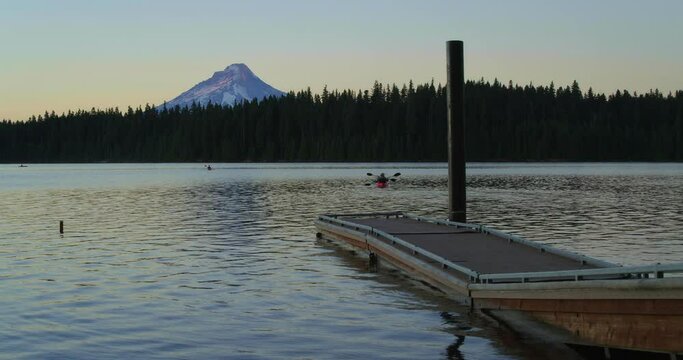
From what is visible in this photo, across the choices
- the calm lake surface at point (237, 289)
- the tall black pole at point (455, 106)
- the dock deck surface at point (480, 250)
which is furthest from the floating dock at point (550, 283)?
the tall black pole at point (455, 106)

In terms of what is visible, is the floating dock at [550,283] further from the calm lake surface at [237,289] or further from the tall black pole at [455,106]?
the tall black pole at [455,106]

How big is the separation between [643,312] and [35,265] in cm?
2021

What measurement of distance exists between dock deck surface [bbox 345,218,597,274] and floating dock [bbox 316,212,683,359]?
0.02 m

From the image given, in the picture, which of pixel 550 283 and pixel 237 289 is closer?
pixel 550 283

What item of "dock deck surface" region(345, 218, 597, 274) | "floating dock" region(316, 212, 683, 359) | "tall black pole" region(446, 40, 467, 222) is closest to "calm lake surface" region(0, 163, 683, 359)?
"floating dock" region(316, 212, 683, 359)

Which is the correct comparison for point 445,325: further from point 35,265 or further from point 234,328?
point 35,265

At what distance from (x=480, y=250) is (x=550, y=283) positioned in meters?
7.35

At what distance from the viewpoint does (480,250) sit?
21.9 meters

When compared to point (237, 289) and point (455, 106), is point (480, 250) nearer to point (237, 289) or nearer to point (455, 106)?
point (237, 289)

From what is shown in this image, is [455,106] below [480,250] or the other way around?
the other way around

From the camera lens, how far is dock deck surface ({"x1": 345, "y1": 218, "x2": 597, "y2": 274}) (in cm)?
1866

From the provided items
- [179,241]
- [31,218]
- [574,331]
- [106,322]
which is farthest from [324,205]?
[574,331]

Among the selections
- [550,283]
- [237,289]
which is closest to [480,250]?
[237,289]

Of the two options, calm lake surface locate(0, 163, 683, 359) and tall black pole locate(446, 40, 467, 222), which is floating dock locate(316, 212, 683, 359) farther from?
tall black pole locate(446, 40, 467, 222)
